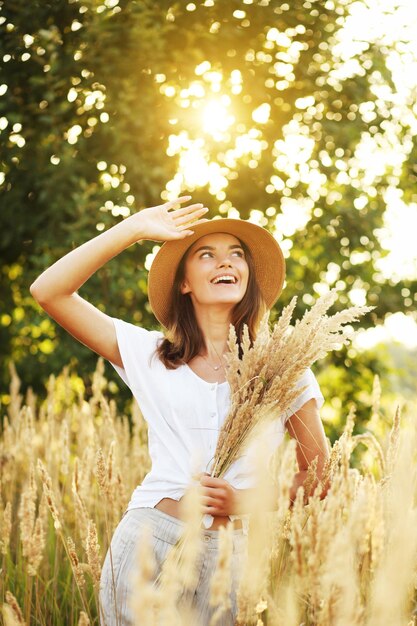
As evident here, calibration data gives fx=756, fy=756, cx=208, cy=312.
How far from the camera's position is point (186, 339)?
253cm

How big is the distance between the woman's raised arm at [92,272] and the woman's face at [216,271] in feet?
0.59

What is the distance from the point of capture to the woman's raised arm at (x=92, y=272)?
7.54 ft

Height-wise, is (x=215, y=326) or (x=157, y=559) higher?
(x=215, y=326)

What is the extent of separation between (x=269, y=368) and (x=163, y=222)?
0.73 metres

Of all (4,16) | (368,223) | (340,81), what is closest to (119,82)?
(4,16)

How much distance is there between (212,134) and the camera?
14.8 feet

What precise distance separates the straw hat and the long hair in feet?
0.12

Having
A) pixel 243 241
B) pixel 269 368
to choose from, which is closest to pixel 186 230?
pixel 243 241

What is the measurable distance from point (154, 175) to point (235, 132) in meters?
0.58

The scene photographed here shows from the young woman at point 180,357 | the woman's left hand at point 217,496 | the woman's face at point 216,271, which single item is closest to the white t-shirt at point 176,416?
the young woman at point 180,357

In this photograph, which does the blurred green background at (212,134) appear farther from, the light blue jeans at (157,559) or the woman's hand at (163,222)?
the light blue jeans at (157,559)

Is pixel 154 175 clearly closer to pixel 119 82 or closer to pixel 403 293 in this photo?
pixel 119 82

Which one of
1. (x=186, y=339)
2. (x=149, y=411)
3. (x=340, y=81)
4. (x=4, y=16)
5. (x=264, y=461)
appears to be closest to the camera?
(x=264, y=461)

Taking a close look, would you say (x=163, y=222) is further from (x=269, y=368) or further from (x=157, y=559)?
(x=157, y=559)
